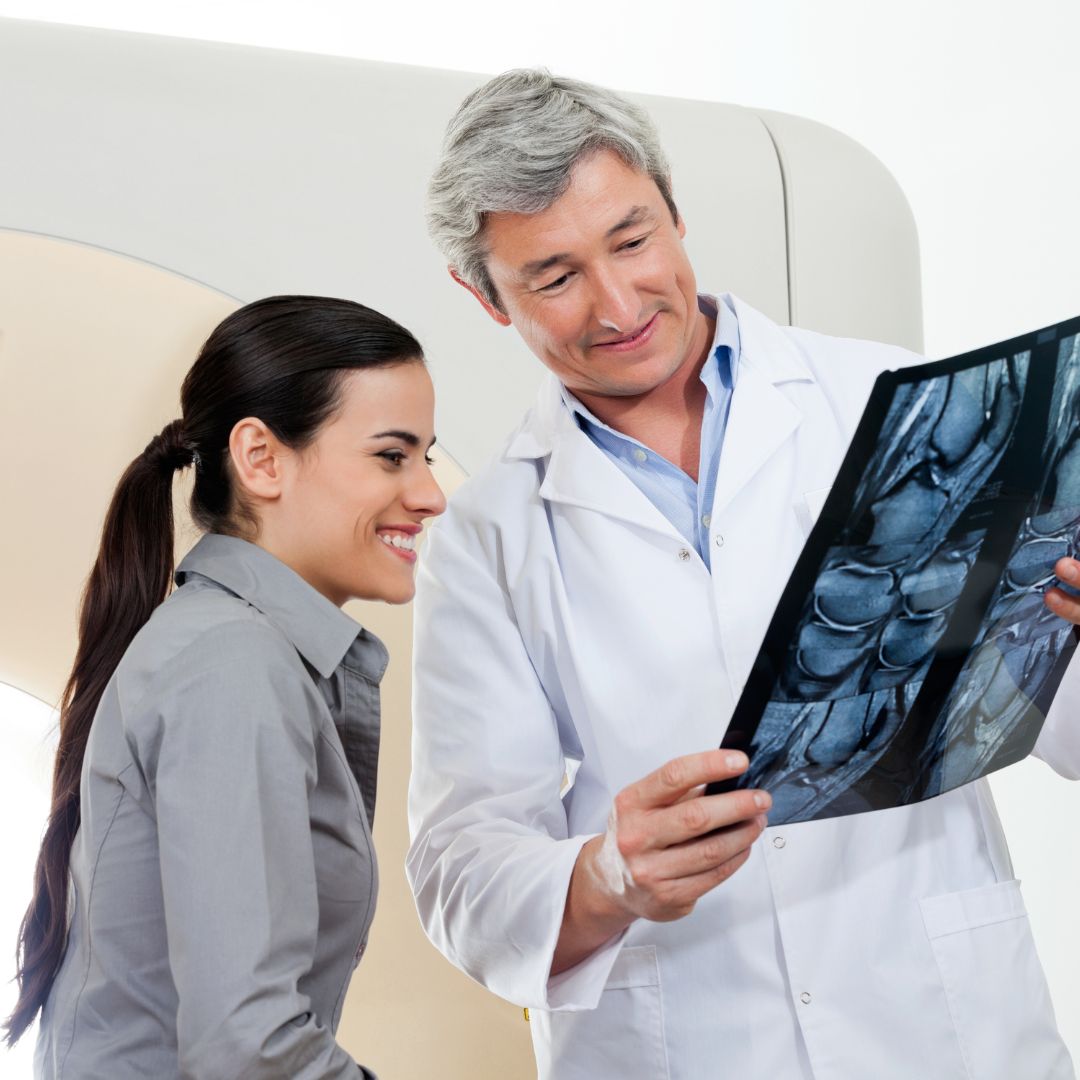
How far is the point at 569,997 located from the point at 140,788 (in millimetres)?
402

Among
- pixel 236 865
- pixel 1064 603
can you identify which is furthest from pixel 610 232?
pixel 236 865

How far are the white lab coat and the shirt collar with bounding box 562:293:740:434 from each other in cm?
2

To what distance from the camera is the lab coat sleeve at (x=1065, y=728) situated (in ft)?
3.84

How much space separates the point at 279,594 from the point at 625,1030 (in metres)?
0.50

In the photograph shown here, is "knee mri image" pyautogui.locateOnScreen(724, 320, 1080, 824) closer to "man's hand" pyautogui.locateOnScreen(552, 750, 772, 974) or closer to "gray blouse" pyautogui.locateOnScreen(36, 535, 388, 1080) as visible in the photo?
"man's hand" pyautogui.locateOnScreen(552, 750, 772, 974)

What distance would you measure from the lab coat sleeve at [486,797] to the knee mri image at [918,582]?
0.25 metres

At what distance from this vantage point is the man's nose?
125cm

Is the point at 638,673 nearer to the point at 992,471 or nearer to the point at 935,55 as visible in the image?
the point at 992,471

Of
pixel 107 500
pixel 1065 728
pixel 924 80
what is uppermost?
pixel 924 80

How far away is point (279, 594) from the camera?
3.57ft

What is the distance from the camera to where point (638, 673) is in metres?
1.24

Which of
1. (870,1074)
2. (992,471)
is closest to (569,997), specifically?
(870,1074)

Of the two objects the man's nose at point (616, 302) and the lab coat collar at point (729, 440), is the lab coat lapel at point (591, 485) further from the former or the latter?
the man's nose at point (616, 302)

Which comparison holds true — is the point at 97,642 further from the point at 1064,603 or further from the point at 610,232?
the point at 1064,603
